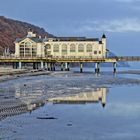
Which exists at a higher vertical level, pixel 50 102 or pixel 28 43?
pixel 28 43

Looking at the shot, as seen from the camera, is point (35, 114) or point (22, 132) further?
point (35, 114)

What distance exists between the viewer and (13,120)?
2045 cm

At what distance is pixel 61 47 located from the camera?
116m

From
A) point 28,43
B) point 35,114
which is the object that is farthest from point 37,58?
point 35,114

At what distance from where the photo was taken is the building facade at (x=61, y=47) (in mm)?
114688

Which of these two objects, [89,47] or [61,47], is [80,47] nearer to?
[89,47]

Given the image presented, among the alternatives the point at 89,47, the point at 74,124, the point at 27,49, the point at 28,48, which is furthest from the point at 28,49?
the point at 74,124

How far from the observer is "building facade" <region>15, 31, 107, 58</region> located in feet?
376

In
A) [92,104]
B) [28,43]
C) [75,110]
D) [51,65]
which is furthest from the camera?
[51,65]

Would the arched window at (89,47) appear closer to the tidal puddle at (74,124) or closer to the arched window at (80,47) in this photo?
the arched window at (80,47)

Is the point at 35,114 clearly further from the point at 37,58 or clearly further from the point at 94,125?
the point at 37,58

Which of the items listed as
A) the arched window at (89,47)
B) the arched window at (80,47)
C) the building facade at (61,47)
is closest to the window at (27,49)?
the building facade at (61,47)

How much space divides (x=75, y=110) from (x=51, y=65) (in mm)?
99221

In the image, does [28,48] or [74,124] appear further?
[28,48]
